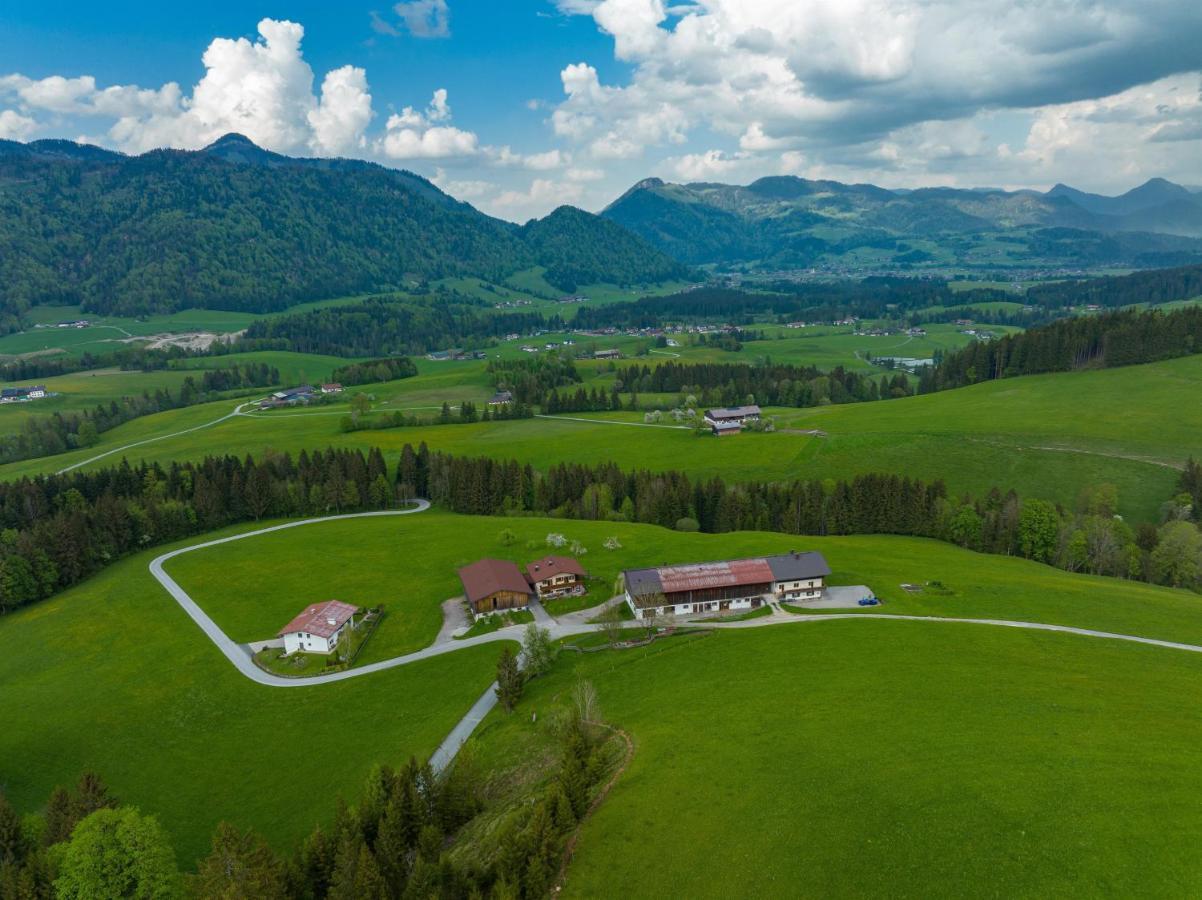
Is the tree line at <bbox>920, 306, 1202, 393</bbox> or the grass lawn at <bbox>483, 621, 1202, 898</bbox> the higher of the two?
the tree line at <bbox>920, 306, 1202, 393</bbox>

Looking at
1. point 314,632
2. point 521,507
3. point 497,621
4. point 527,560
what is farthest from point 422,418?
point 314,632

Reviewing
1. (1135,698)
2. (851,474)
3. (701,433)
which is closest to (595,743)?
(1135,698)

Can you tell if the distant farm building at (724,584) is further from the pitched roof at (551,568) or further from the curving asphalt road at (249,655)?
the curving asphalt road at (249,655)

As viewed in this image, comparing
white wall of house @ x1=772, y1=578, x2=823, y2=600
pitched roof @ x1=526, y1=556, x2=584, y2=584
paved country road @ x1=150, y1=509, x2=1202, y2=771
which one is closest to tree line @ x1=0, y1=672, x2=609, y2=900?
paved country road @ x1=150, y1=509, x2=1202, y2=771

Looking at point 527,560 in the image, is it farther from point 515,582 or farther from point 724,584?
point 724,584

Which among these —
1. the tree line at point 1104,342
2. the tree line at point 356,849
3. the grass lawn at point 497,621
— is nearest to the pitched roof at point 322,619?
the grass lawn at point 497,621

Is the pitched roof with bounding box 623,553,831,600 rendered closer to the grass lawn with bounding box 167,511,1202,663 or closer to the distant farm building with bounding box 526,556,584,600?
the grass lawn with bounding box 167,511,1202,663

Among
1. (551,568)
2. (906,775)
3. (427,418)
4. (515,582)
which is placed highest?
(906,775)
